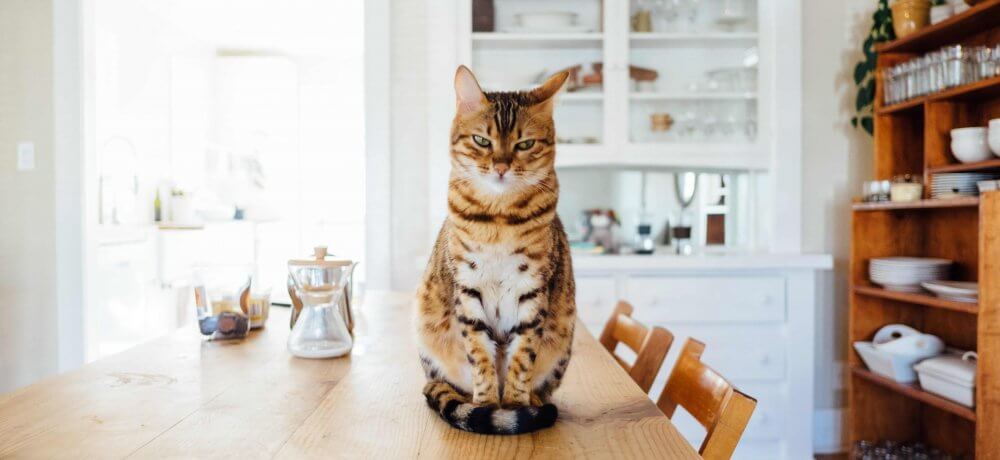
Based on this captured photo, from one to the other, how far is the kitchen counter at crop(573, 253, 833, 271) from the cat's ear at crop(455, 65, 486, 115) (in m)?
1.74

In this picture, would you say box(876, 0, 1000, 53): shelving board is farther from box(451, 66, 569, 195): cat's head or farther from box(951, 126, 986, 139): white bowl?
box(451, 66, 569, 195): cat's head

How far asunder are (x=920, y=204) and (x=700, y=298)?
0.82 metres

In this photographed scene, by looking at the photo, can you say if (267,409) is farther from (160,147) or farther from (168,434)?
(160,147)

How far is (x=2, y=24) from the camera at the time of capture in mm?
2611

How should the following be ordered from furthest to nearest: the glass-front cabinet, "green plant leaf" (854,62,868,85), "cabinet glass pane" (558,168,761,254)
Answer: "cabinet glass pane" (558,168,761,254) → the glass-front cabinet → "green plant leaf" (854,62,868,85)

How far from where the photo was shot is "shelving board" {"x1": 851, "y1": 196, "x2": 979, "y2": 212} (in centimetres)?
200

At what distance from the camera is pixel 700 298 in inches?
103

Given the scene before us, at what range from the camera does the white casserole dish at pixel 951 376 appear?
194cm

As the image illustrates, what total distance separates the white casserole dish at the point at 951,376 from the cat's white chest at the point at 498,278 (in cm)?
182

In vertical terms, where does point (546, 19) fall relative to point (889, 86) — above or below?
above

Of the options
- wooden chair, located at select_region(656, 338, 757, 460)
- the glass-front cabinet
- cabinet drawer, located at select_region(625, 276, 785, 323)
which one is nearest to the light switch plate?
the glass-front cabinet

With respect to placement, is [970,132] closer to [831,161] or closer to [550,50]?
[831,161]

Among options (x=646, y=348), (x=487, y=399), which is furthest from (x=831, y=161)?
(x=487, y=399)

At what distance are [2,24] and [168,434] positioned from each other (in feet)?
8.75
